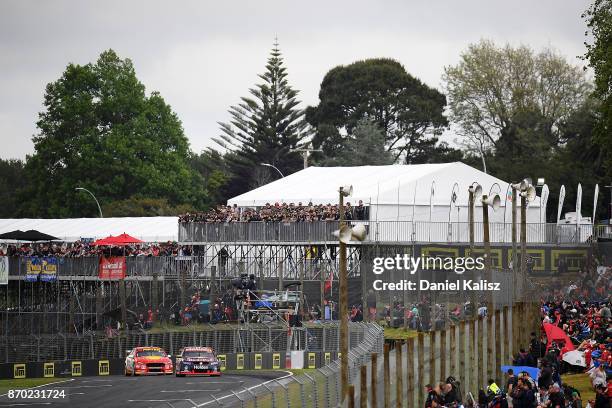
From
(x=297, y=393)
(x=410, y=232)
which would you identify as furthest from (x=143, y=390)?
(x=410, y=232)

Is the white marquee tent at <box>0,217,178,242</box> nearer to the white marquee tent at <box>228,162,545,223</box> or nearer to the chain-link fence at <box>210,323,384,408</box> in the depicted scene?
the white marquee tent at <box>228,162,545,223</box>

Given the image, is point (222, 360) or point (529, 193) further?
point (222, 360)

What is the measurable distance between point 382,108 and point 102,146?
91.7ft

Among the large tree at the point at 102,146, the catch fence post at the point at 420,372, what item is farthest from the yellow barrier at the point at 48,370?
the large tree at the point at 102,146

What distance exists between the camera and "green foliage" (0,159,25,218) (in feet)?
484

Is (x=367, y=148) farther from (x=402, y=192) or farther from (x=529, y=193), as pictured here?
(x=529, y=193)

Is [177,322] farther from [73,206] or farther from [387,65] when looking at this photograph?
[387,65]

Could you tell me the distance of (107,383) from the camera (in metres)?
48.6

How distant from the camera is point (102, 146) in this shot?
120m

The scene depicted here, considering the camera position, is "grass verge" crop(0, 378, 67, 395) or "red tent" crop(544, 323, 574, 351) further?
"grass verge" crop(0, 378, 67, 395)

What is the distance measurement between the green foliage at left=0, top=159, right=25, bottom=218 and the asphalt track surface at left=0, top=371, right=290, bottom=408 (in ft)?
324

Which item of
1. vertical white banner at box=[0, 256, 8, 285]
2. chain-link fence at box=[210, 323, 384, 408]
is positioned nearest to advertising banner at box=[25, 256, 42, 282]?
vertical white banner at box=[0, 256, 8, 285]

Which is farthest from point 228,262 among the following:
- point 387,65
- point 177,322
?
point 387,65

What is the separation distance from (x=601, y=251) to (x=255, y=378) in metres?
16.1
